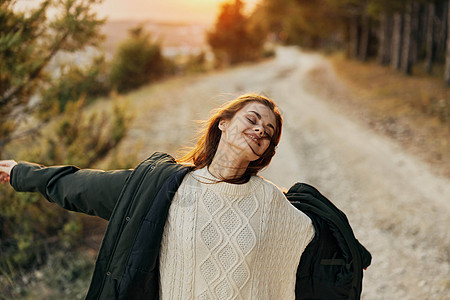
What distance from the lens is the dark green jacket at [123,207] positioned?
185cm

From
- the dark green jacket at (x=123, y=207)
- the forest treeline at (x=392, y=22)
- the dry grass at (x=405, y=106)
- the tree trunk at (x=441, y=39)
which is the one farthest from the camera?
the tree trunk at (x=441, y=39)

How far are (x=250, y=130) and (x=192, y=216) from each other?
0.52 m

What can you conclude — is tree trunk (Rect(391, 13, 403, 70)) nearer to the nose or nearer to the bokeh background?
the bokeh background

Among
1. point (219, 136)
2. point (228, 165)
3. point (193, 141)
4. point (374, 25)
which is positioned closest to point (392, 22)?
point (374, 25)

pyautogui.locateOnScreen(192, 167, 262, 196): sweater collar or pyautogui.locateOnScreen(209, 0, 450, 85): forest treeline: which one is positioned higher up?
pyautogui.locateOnScreen(209, 0, 450, 85): forest treeline

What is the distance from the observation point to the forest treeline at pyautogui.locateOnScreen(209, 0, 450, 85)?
15387mm

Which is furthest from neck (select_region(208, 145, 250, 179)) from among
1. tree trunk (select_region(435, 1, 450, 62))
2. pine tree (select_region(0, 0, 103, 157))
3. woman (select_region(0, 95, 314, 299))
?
tree trunk (select_region(435, 1, 450, 62))

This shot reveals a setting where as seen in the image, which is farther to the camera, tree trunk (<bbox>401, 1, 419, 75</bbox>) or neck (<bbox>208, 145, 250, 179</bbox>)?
tree trunk (<bbox>401, 1, 419, 75</bbox>)

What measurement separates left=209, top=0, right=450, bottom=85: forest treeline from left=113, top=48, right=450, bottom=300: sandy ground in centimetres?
517

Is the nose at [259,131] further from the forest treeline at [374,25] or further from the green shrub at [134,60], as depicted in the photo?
the green shrub at [134,60]

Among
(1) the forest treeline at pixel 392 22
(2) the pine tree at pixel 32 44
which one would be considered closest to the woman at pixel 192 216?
(2) the pine tree at pixel 32 44

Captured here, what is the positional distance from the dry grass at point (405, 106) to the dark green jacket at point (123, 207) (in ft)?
21.7

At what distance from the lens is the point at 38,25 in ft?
12.8

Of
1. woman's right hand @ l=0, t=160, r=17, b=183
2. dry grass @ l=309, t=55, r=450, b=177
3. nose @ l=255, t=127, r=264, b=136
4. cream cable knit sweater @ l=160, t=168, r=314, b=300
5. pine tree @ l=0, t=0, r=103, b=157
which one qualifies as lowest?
dry grass @ l=309, t=55, r=450, b=177
